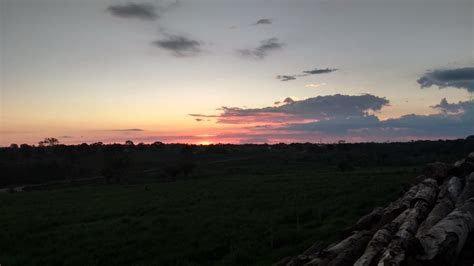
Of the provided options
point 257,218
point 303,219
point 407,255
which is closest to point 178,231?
point 257,218

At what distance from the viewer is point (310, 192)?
36219mm

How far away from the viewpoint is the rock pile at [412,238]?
28.1 feet

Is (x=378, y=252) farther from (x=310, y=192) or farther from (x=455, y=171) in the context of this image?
(x=310, y=192)

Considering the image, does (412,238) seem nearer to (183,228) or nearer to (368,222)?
(368,222)

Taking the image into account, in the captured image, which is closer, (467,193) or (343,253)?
(343,253)

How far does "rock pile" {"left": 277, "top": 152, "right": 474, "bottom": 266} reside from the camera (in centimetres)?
855

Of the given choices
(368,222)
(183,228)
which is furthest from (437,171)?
(183,228)

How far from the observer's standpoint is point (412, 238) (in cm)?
889

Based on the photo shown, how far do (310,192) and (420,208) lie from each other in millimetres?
22891

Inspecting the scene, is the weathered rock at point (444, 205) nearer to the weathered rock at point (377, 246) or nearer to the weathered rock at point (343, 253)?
the weathered rock at point (377, 246)

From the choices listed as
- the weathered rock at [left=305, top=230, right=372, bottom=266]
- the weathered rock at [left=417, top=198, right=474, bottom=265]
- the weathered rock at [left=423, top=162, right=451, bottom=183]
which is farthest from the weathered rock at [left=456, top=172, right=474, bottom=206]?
the weathered rock at [left=305, top=230, right=372, bottom=266]

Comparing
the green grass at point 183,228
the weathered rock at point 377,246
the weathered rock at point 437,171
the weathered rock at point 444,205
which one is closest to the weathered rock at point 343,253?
the weathered rock at point 377,246

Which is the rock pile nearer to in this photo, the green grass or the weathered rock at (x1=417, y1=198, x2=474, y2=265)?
the weathered rock at (x1=417, y1=198, x2=474, y2=265)

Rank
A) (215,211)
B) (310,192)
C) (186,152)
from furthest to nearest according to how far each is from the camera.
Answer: (186,152) → (310,192) → (215,211)
